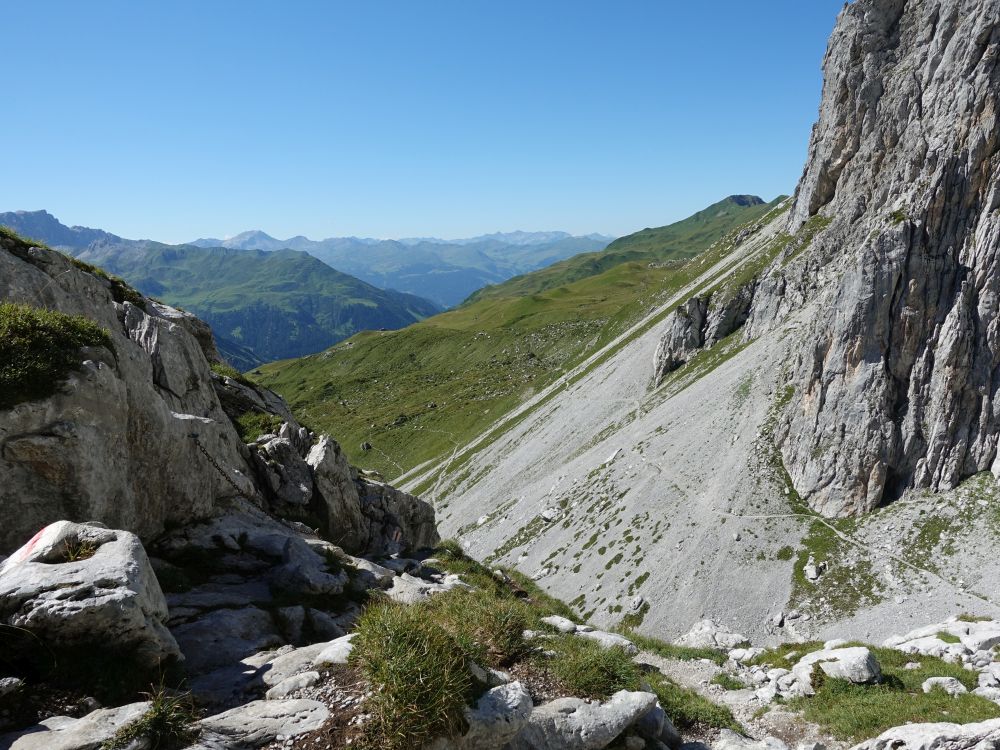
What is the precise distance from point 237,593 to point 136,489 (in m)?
4.47

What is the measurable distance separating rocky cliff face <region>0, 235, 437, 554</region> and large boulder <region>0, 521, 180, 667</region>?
340 cm

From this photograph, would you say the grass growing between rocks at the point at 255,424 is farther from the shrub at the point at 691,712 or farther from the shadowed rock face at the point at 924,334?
the shadowed rock face at the point at 924,334

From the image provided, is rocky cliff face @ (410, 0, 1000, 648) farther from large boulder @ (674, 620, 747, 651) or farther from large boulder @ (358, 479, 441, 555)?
large boulder @ (358, 479, 441, 555)

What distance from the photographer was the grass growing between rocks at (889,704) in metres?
14.2

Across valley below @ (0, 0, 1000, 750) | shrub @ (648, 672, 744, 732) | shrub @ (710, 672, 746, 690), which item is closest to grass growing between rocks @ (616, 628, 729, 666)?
valley below @ (0, 0, 1000, 750)

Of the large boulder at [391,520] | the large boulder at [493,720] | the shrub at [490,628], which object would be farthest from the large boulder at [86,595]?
the large boulder at [391,520]

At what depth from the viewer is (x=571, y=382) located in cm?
13362

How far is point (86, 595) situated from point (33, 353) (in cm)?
766

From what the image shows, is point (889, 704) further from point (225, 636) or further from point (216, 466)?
point (216, 466)

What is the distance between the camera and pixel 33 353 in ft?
46.7

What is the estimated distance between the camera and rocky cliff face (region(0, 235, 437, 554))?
13945 mm

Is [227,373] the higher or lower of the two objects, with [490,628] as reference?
higher

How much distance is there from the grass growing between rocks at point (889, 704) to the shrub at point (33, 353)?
2219 centimetres

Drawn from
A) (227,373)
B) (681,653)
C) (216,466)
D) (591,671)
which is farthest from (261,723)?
(227,373)
